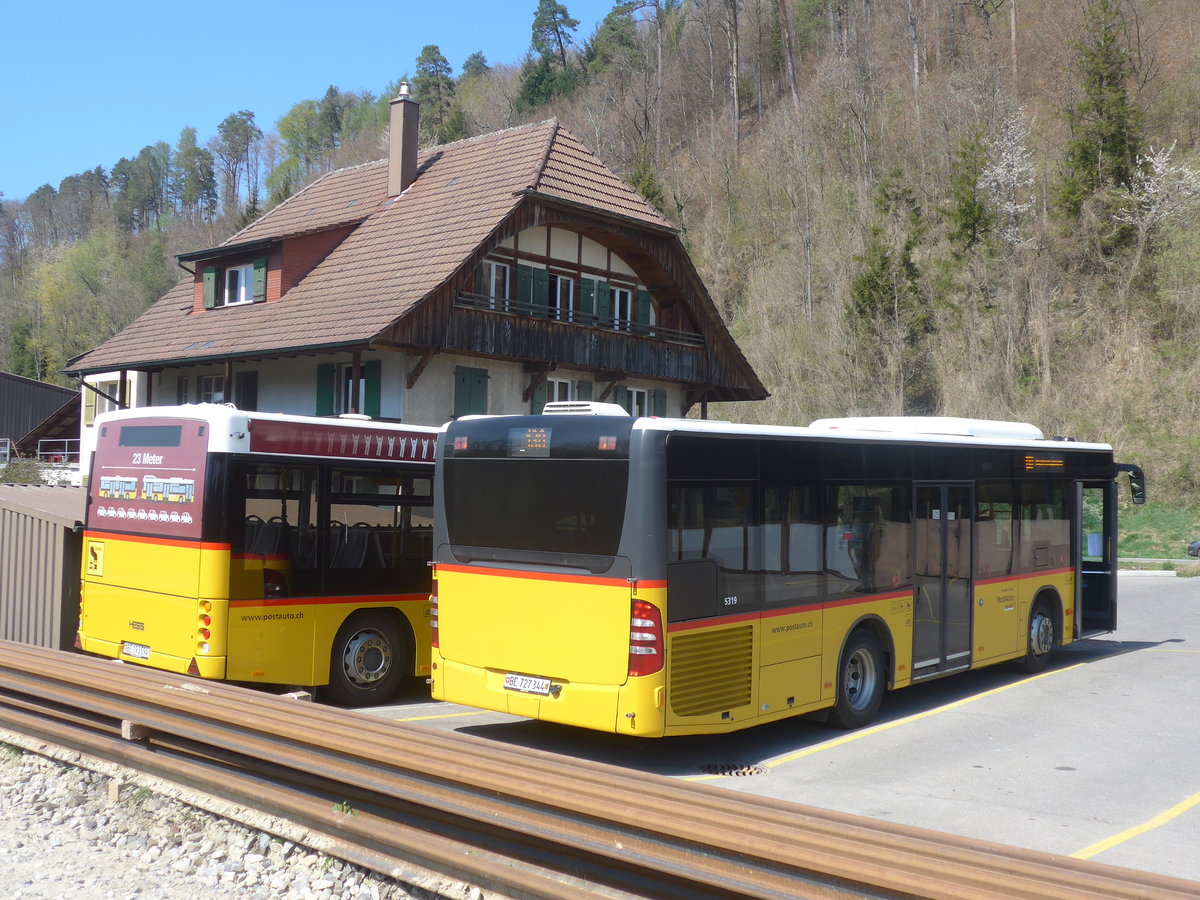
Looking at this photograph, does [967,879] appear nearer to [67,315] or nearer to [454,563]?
[454,563]

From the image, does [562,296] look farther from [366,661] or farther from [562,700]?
[562,700]

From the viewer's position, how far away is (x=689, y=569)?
27.9 feet

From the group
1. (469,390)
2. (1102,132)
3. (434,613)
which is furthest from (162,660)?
(1102,132)

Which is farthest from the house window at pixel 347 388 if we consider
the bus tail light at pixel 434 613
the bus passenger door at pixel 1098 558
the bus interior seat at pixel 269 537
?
the bus tail light at pixel 434 613

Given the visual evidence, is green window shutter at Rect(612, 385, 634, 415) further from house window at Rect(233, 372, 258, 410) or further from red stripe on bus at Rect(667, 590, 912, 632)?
red stripe on bus at Rect(667, 590, 912, 632)

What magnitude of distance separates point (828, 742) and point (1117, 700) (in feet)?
12.7

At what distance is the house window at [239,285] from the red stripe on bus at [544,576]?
23458mm

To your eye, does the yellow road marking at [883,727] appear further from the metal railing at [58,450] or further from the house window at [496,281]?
the metal railing at [58,450]

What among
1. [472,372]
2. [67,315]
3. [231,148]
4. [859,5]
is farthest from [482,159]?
[231,148]

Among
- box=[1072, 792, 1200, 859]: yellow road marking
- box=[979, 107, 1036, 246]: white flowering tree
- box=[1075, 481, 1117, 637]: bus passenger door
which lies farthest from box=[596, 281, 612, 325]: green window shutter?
box=[1072, 792, 1200, 859]: yellow road marking

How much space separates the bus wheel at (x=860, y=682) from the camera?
1023 cm

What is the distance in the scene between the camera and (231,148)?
10544cm

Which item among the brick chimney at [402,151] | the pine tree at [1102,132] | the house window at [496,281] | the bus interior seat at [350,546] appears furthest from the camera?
the pine tree at [1102,132]

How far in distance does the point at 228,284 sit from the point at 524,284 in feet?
29.7
